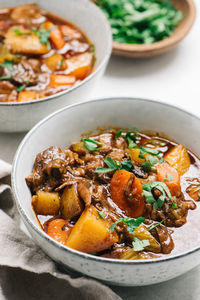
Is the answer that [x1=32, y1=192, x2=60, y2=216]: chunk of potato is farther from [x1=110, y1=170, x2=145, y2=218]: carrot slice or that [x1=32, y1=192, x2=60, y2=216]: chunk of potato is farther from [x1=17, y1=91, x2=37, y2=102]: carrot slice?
[x1=17, y1=91, x2=37, y2=102]: carrot slice

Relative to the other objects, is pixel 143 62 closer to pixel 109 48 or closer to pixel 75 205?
pixel 109 48

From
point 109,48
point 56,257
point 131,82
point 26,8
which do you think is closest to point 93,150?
point 56,257

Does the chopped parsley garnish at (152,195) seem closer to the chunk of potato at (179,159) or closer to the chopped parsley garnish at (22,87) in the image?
the chunk of potato at (179,159)

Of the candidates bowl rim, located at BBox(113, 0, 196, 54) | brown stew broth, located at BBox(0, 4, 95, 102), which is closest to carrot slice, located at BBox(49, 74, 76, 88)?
brown stew broth, located at BBox(0, 4, 95, 102)

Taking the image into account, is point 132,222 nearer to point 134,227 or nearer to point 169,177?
point 134,227

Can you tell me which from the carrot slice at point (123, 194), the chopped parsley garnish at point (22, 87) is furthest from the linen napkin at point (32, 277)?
→ the chopped parsley garnish at point (22, 87)
